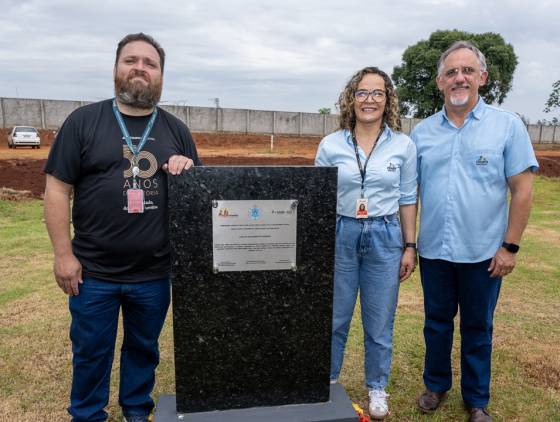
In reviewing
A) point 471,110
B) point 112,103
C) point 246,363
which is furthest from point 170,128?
point 471,110

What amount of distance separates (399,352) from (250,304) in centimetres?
203

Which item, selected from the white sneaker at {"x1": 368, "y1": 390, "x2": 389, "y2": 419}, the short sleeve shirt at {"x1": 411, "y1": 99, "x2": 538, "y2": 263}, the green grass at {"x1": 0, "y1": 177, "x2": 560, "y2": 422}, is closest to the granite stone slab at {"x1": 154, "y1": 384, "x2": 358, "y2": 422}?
the white sneaker at {"x1": 368, "y1": 390, "x2": 389, "y2": 419}

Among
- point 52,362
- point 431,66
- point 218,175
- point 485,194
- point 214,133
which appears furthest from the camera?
point 431,66

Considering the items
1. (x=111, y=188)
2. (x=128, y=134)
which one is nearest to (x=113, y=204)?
(x=111, y=188)

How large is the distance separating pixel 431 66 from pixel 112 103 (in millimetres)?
42630

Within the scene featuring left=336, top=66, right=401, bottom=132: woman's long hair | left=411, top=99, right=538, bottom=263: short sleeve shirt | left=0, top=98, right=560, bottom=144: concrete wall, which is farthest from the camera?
left=0, top=98, right=560, bottom=144: concrete wall

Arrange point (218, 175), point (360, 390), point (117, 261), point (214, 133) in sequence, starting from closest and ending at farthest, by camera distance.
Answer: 1. point (218, 175)
2. point (117, 261)
3. point (360, 390)
4. point (214, 133)

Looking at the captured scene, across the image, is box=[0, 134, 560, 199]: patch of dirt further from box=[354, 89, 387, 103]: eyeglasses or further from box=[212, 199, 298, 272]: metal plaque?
box=[212, 199, 298, 272]: metal plaque

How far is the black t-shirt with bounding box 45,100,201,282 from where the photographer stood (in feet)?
8.45

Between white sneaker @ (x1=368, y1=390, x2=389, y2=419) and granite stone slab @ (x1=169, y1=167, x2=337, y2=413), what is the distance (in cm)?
52

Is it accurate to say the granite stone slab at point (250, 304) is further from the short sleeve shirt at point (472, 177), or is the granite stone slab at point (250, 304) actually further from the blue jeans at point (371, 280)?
the short sleeve shirt at point (472, 177)

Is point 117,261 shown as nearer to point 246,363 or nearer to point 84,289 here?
point 84,289

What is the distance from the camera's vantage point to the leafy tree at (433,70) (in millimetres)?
42031

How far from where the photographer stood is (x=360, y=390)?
144 inches
